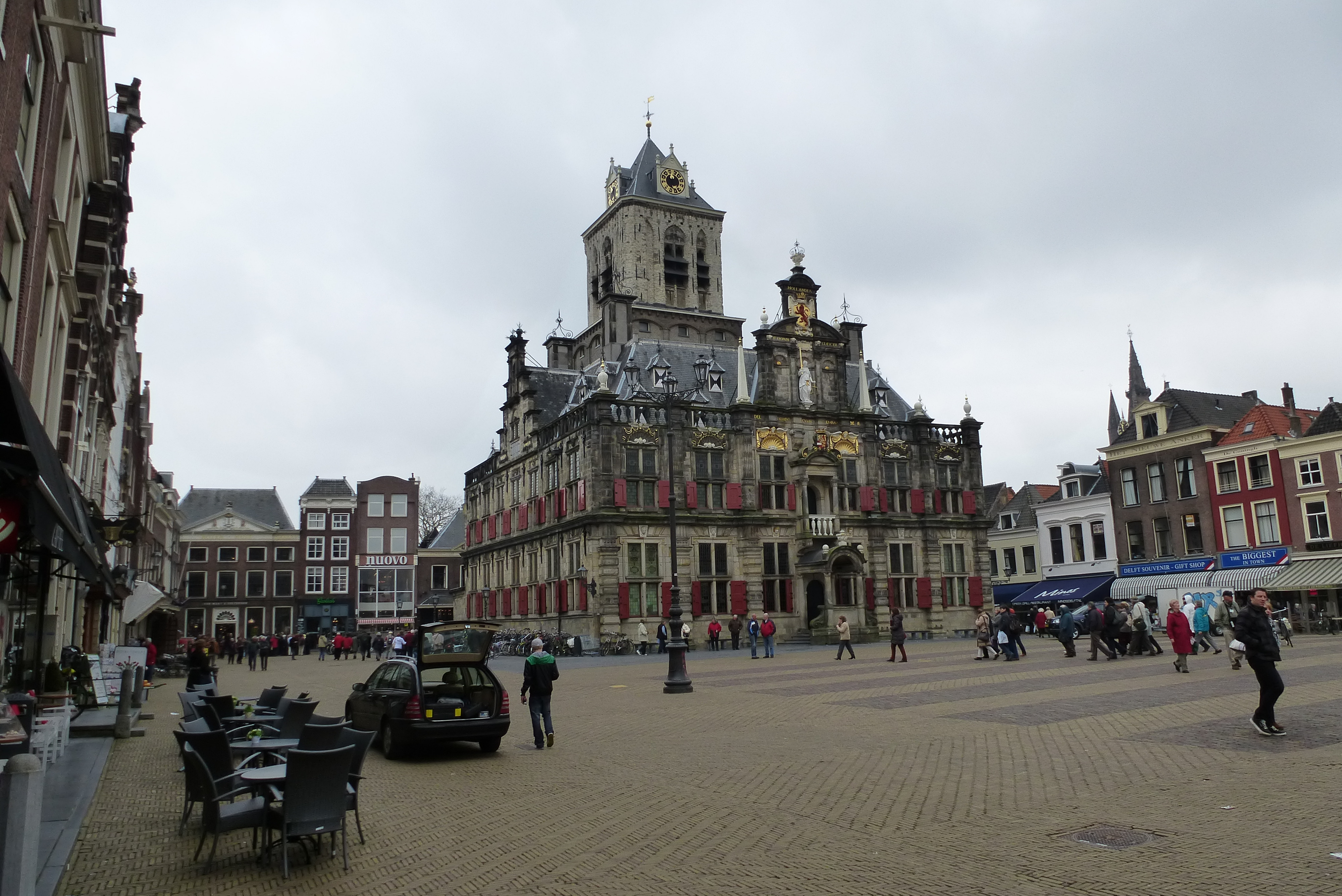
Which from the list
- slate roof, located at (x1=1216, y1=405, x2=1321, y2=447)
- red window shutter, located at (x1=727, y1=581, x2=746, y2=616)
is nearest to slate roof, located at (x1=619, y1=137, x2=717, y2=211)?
red window shutter, located at (x1=727, y1=581, x2=746, y2=616)

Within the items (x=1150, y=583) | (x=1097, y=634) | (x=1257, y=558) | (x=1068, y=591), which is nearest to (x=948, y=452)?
(x=1068, y=591)

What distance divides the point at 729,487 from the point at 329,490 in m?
39.5

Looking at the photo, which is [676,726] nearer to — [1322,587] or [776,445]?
[776,445]

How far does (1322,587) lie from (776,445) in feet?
83.1

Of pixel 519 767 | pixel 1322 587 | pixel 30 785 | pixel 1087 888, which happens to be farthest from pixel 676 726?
pixel 1322 587

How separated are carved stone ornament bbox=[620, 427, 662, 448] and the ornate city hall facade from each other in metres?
0.07

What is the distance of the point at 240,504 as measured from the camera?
75.2m

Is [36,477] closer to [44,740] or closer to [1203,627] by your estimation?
[44,740]

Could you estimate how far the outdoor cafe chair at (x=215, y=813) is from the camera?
7613 millimetres

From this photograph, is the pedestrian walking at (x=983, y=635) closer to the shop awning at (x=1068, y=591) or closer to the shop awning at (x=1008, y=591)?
the shop awning at (x=1068, y=591)

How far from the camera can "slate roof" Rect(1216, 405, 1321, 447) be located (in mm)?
45812

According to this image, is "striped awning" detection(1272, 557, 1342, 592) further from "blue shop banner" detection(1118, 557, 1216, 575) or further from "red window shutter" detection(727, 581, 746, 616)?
"red window shutter" detection(727, 581, 746, 616)

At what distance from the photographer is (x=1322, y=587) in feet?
135

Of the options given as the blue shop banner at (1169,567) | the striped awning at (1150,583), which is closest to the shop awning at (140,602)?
the striped awning at (1150,583)
